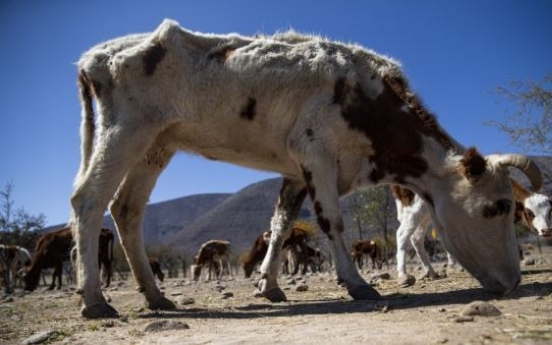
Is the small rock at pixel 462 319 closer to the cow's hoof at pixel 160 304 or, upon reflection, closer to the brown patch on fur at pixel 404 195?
the cow's hoof at pixel 160 304

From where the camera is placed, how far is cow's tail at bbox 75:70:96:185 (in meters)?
6.52

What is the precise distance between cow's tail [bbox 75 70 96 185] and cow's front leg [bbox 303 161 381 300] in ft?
9.57

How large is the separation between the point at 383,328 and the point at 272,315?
1785 mm

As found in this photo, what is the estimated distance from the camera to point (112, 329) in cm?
463

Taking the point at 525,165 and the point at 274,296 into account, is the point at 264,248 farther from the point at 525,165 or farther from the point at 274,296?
the point at 525,165

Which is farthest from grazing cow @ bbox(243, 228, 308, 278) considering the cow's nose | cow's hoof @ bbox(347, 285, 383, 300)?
cow's hoof @ bbox(347, 285, 383, 300)

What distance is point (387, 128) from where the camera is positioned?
6363 millimetres

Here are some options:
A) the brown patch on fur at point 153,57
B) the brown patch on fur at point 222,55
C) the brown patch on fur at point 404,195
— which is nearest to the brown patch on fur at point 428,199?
the brown patch on fur at point 222,55

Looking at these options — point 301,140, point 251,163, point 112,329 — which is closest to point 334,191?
point 301,140

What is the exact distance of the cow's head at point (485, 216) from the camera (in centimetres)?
580

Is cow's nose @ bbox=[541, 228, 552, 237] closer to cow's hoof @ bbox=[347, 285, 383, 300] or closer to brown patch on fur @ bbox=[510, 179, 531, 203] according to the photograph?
brown patch on fur @ bbox=[510, 179, 531, 203]

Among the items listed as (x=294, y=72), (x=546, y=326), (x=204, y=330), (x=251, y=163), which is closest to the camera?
(x=546, y=326)

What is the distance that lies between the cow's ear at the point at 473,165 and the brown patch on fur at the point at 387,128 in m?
0.55

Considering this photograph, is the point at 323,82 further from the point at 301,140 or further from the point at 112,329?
the point at 112,329
